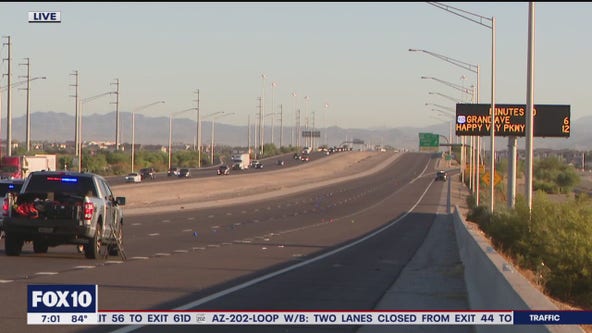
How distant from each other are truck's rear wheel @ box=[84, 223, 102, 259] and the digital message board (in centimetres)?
3878

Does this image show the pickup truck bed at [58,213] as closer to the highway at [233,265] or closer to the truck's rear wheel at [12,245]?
the truck's rear wheel at [12,245]

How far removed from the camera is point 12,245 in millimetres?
27219

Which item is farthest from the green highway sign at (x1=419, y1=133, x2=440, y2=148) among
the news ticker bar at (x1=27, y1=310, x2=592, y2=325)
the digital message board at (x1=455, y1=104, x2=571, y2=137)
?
the news ticker bar at (x1=27, y1=310, x2=592, y2=325)

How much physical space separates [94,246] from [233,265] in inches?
140

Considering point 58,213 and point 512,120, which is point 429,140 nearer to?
point 512,120

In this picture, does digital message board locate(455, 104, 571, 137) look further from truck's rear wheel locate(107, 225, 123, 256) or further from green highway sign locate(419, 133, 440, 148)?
green highway sign locate(419, 133, 440, 148)

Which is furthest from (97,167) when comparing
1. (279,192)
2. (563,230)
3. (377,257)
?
(563,230)

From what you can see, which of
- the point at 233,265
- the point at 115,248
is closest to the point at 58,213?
the point at 115,248

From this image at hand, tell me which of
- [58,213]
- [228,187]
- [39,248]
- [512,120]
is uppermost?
[512,120]

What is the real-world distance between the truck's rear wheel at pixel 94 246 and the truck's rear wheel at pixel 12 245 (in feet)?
5.14

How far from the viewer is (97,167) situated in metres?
132

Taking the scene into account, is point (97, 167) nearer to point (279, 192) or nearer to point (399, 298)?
point (279, 192)

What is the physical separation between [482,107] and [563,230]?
43542 mm

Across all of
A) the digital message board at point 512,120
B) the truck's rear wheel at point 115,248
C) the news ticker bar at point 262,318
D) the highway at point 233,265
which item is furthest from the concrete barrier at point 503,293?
the digital message board at point 512,120
